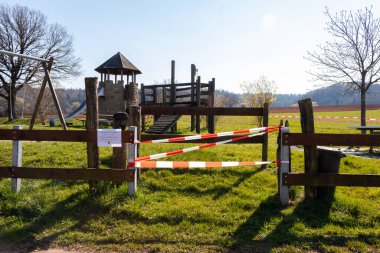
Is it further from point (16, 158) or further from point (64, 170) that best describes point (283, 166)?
point (16, 158)

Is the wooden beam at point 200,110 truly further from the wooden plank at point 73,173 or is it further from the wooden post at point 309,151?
the wooden plank at point 73,173

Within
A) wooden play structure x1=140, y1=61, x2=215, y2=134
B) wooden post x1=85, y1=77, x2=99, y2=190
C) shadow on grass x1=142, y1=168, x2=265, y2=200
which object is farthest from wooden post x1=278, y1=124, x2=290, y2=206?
wooden play structure x1=140, y1=61, x2=215, y2=134

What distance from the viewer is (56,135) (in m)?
5.37

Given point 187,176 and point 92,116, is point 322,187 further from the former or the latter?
point 92,116

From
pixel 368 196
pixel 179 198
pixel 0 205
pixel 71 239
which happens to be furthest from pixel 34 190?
pixel 368 196

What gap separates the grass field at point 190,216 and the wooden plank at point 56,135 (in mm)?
850

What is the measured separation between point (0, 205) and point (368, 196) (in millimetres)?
5934

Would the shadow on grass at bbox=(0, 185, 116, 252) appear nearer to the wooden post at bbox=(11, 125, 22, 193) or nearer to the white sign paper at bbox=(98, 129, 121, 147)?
the wooden post at bbox=(11, 125, 22, 193)

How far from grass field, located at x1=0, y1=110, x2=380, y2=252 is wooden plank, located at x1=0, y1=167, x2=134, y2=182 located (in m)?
0.33

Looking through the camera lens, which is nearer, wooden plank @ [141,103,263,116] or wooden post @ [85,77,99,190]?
wooden post @ [85,77,99,190]

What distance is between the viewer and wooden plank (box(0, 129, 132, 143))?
5.25 m

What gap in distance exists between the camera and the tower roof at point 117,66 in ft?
74.4

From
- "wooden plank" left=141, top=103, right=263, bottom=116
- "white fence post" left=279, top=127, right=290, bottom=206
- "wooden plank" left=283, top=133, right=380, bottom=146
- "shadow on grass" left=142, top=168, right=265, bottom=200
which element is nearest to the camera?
"wooden plank" left=283, top=133, right=380, bottom=146

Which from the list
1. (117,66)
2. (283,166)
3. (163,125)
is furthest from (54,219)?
(117,66)
